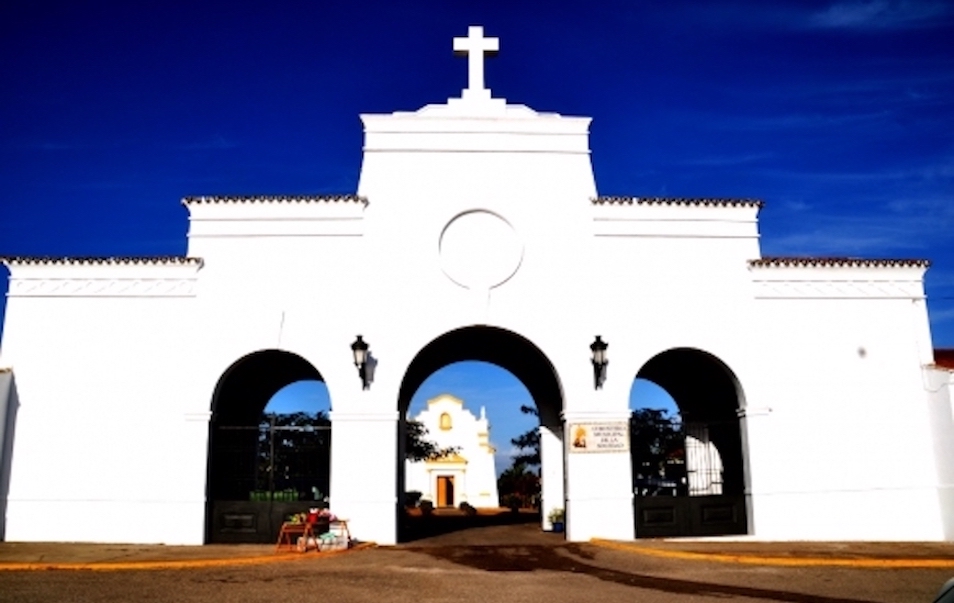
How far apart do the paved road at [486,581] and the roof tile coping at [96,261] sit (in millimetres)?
6345

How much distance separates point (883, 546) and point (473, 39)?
1277 cm

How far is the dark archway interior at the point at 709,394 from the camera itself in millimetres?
16438

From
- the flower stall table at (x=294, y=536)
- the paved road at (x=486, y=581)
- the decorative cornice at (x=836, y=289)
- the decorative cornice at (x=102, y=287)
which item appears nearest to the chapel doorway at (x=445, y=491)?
the flower stall table at (x=294, y=536)

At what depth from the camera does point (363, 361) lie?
15008 millimetres

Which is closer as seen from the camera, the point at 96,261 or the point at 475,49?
the point at 96,261

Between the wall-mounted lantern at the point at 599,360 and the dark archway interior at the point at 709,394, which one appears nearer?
the wall-mounted lantern at the point at 599,360

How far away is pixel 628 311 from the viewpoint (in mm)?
15742

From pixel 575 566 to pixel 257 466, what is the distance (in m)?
6.94

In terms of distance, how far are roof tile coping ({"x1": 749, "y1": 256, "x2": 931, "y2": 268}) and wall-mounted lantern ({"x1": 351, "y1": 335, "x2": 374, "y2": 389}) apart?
7857 millimetres

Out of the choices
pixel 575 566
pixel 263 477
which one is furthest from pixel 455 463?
pixel 575 566

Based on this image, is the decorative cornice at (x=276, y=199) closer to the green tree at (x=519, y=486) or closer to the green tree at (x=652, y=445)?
the green tree at (x=652, y=445)

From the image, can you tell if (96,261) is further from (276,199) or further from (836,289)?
(836,289)

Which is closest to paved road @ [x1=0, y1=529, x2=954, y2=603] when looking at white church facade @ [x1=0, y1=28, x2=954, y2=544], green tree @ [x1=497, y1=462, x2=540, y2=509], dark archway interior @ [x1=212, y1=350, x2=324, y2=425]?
white church facade @ [x1=0, y1=28, x2=954, y2=544]

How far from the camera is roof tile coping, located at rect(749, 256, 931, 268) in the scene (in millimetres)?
15945
